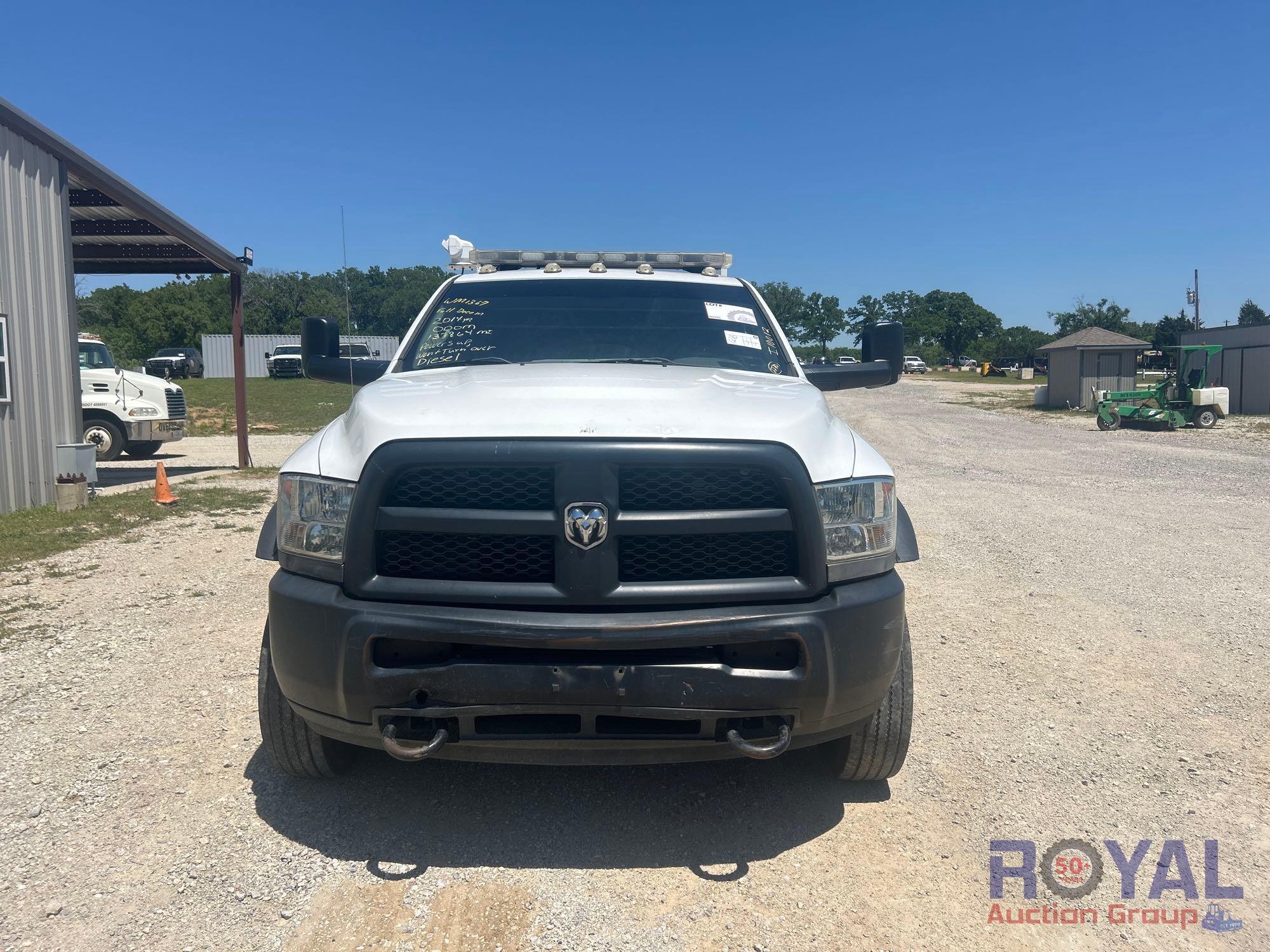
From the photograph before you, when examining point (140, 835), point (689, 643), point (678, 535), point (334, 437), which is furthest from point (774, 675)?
point (140, 835)

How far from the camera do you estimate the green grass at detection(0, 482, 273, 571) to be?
26.8ft

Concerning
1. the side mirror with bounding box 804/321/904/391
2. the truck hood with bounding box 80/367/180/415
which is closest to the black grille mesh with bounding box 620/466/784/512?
the side mirror with bounding box 804/321/904/391

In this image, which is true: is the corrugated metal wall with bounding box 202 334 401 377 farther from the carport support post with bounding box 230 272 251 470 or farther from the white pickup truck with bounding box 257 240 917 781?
the white pickup truck with bounding box 257 240 917 781

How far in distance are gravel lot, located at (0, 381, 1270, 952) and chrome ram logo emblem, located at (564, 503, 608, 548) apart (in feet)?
3.42

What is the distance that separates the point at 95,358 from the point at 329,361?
14.1 m

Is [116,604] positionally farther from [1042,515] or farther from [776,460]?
[1042,515]

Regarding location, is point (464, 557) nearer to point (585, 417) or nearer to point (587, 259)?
point (585, 417)

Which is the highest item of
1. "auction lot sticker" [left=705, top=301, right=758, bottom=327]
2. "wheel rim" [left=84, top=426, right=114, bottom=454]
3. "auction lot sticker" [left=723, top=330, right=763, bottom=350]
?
"auction lot sticker" [left=705, top=301, right=758, bottom=327]

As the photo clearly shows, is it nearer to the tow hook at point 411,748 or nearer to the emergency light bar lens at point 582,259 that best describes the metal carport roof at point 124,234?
the emergency light bar lens at point 582,259

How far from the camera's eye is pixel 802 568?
2.71 meters

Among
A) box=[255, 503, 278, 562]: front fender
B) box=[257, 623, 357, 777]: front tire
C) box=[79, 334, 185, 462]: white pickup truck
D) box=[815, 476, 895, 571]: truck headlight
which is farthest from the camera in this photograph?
box=[79, 334, 185, 462]: white pickup truck

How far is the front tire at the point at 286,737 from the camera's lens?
10.3 feet

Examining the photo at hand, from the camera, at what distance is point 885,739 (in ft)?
10.4

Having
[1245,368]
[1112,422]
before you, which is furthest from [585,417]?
[1245,368]
